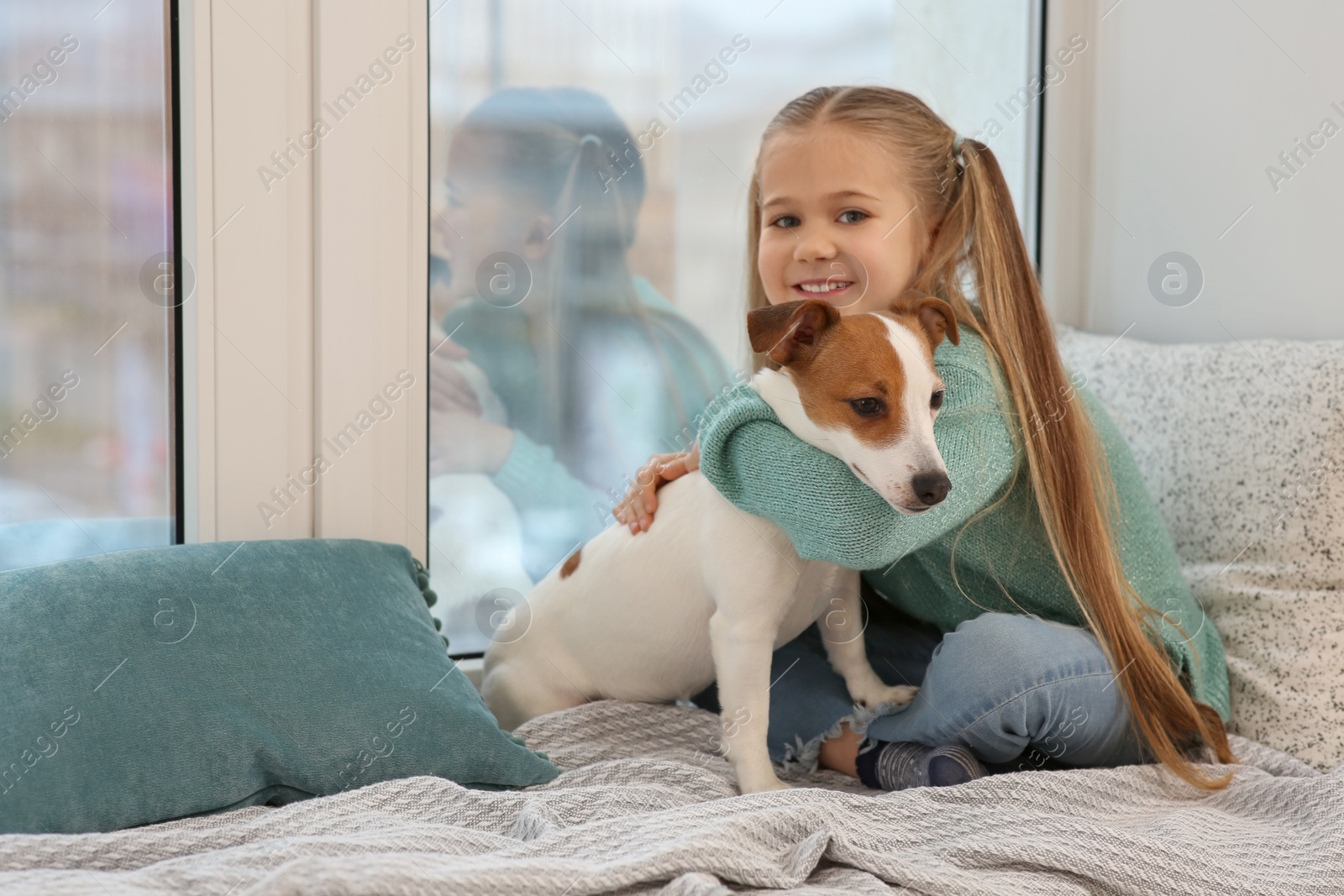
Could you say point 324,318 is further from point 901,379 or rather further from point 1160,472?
point 1160,472

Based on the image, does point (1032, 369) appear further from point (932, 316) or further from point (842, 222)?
Result: point (842, 222)

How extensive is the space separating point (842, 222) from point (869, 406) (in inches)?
17.3

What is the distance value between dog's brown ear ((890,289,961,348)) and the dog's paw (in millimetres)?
461

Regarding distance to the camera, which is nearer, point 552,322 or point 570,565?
point 570,565

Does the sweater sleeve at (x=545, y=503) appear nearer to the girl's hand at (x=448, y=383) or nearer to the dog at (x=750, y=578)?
the girl's hand at (x=448, y=383)

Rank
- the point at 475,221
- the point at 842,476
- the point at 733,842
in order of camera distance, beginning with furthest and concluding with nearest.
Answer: the point at 475,221 < the point at 842,476 < the point at 733,842

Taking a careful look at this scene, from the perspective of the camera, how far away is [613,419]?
1.84 m

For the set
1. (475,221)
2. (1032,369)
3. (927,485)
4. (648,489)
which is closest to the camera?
(927,485)

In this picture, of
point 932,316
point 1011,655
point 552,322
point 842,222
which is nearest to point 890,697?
point 1011,655

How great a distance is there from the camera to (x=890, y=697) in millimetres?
1396

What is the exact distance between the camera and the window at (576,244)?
171 centimetres

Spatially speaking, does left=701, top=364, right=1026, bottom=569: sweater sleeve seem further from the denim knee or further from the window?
the window

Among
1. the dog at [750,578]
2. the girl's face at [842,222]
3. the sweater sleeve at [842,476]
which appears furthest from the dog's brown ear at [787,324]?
the girl's face at [842,222]

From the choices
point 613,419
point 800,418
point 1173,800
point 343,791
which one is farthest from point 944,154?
point 343,791
